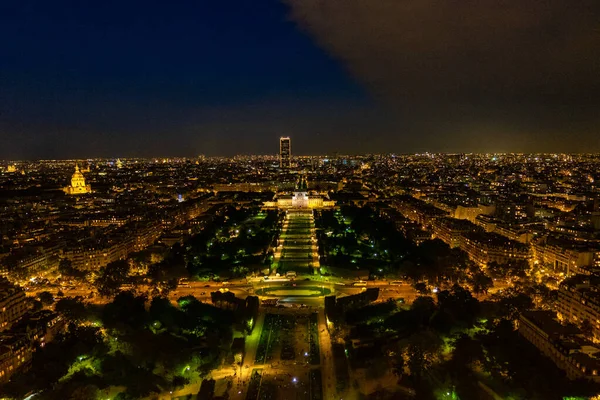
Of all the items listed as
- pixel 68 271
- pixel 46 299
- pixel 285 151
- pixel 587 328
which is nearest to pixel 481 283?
pixel 587 328

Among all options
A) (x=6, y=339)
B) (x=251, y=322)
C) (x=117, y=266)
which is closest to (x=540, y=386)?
(x=251, y=322)

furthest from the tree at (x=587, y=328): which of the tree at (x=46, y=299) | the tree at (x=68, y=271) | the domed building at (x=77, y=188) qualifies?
the domed building at (x=77, y=188)

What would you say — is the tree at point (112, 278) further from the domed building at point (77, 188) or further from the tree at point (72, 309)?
the domed building at point (77, 188)

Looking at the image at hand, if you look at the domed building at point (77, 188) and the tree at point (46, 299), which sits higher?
the domed building at point (77, 188)

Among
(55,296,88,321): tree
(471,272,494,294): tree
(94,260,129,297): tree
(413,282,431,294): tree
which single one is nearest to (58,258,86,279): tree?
(94,260,129,297): tree

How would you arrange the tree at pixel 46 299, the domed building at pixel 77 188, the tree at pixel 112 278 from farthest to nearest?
the domed building at pixel 77 188 < the tree at pixel 112 278 < the tree at pixel 46 299

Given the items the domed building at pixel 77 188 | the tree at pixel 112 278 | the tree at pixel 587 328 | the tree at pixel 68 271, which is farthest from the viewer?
the domed building at pixel 77 188

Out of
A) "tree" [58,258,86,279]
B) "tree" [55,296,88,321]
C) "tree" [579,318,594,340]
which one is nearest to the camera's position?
"tree" [579,318,594,340]

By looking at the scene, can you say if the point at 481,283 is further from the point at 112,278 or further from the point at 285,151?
the point at 285,151

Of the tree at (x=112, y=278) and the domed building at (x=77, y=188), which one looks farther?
the domed building at (x=77, y=188)

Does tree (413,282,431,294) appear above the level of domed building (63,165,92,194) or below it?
below

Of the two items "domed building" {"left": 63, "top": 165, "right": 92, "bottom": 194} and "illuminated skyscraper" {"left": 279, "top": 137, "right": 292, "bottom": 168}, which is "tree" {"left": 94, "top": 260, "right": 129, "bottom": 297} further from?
"illuminated skyscraper" {"left": 279, "top": 137, "right": 292, "bottom": 168}

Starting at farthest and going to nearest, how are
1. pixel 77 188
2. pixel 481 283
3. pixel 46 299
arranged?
pixel 77 188
pixel 481 283
pixel 46 299
